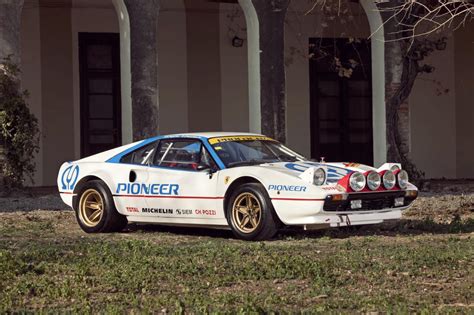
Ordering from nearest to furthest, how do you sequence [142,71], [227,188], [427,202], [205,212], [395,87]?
[227,188] → [205,212] → [427,202] → [142,71] → [395,87]

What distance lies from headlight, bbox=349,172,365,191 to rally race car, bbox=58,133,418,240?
13 millimetres

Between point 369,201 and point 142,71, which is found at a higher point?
point 142,71

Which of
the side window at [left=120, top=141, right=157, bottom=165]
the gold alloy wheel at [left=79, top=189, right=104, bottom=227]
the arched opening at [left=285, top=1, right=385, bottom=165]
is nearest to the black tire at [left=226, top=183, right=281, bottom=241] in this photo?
the side window at [left=120, top=141, right=157, bottom=165]

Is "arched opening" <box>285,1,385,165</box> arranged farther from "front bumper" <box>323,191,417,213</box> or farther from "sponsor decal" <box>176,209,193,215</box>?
"sponsor decal" <box>176,209,193,215</box>

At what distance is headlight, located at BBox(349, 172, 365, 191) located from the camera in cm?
1006

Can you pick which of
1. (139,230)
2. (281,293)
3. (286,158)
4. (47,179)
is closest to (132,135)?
(47,179)

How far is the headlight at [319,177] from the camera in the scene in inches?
391

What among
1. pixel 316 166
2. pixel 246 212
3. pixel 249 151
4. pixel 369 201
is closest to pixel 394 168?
pixel 369 201

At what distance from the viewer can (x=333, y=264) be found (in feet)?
26.8

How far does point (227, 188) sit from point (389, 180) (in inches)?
71.1

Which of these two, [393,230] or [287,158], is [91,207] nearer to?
[287,158]

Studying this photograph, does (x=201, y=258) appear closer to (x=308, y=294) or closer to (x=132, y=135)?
(x=308, y=294)

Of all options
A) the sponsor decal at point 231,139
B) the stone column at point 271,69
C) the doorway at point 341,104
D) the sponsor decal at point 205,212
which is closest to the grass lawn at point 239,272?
the sponsor decal at point 205,212

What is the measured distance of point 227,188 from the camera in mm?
10398
